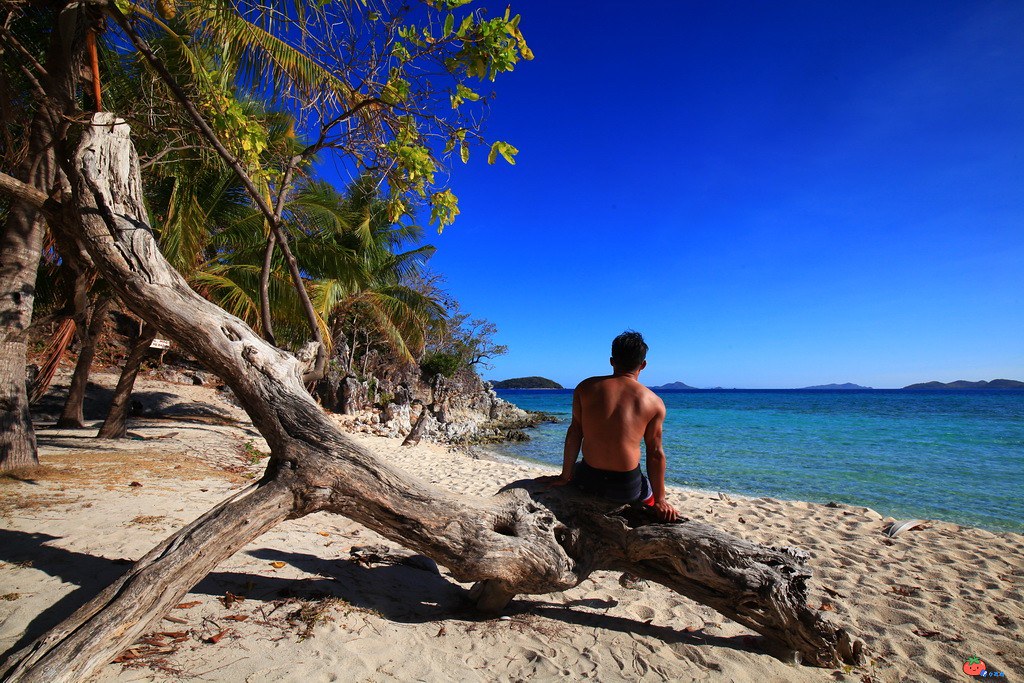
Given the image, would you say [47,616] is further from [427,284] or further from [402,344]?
[427,284]

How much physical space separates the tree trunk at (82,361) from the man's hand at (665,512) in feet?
29.9

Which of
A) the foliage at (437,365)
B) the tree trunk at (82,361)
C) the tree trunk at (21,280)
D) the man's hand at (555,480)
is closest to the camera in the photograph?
the man's hand at (555,480)

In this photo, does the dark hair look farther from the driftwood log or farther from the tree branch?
the tree branch

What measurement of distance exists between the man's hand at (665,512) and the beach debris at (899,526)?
4.79 meters

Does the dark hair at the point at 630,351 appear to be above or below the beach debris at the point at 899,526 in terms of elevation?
above

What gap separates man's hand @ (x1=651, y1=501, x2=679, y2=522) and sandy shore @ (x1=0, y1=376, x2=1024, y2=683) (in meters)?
0.81

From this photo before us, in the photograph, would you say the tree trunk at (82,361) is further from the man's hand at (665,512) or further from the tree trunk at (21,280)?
the man's hand at (665,512)

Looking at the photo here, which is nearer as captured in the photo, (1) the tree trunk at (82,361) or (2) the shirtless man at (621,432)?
(2) the shirtless man at (621,432)

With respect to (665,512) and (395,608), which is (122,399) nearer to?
(395,608)

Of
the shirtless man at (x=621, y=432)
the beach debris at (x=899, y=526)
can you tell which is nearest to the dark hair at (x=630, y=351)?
the shirtless man at (x=621, y=432)

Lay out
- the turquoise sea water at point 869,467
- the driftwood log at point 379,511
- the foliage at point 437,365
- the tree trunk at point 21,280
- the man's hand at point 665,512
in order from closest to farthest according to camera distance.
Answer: the driftwood log at point 379,511
the man's hand at point 665,512
the tree trunk at point 21,280
the turquoise sea water at point 869,467
the foliage at point 437,365

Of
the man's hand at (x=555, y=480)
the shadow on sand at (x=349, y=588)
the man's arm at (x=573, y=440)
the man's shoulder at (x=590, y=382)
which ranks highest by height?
the man's shoulder at (x=590, y=382)

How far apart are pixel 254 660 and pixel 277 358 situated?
1.68 m

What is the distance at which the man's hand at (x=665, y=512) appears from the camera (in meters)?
3.29
